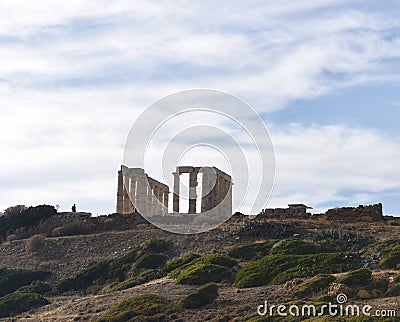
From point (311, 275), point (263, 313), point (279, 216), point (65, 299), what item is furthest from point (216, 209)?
point (263, 313)

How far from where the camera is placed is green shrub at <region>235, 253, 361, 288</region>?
94.5 ft

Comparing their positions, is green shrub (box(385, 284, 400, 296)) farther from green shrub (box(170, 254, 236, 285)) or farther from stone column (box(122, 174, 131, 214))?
stone column (box(122, 174, 131, 214))

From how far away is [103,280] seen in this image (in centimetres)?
3709

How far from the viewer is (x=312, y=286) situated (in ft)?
84.4

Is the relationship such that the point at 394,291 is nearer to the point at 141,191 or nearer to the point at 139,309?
the point at 139,309

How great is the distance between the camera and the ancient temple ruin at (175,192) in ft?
172

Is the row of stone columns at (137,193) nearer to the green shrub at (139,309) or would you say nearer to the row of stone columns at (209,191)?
the row of stone columns at (209,191)

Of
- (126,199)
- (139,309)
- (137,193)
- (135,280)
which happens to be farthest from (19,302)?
(126,199)

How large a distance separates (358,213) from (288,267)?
15.8 meters

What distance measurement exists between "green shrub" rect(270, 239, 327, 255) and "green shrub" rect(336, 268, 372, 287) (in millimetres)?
7411

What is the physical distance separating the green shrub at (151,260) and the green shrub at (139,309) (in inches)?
342

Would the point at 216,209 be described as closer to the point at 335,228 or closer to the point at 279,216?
the point at 279,216

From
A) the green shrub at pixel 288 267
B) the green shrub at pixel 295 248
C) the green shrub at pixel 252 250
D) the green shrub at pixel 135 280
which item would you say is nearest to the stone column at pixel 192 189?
the green shrub at pixel 252 250

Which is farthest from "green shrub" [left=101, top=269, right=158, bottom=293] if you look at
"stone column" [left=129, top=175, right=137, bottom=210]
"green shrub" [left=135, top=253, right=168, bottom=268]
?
"stone column" [left=129, top=175, right=137, bottom=210]
